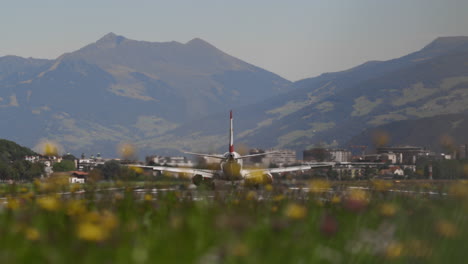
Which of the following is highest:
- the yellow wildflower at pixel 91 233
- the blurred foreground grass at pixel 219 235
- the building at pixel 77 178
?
the building at pixel 77 178

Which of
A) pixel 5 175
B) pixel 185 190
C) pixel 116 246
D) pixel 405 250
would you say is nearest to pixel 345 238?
pixel 405 250

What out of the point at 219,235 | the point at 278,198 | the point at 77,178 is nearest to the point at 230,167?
the point at 77,178

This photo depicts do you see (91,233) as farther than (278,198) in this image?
No

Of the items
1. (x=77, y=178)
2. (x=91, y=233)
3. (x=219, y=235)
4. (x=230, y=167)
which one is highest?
(x=230, y=167)

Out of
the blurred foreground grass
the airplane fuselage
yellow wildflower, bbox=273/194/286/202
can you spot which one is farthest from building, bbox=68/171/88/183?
the airplane fuselage

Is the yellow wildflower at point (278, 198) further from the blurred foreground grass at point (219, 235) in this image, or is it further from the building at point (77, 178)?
the building at point (77, 178)

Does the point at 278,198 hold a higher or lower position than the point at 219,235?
higher

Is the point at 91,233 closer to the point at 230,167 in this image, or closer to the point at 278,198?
the point at 278,198

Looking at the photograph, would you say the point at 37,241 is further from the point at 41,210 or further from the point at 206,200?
the point at 206,200

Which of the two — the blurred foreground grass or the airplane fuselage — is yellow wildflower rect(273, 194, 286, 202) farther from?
the airplane fuselage

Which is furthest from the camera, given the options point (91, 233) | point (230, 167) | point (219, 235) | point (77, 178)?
point (77, 178)

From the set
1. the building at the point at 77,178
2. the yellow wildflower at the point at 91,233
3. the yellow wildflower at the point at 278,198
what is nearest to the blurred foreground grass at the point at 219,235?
the yellow wildflower at the point at 91,233

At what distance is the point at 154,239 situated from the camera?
531 inches

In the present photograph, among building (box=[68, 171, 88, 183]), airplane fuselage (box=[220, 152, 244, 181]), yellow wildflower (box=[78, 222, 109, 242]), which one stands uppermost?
airplane fuselage (box=[220, 152, 244, 181])
